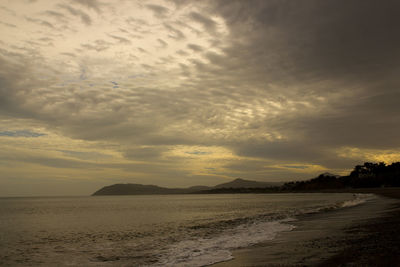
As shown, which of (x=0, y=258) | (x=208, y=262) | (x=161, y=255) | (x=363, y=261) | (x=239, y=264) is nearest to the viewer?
(x=363, y=261)

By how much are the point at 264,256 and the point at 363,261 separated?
4.16m

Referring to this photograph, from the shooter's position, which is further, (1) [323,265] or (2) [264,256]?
(2) [264,256]

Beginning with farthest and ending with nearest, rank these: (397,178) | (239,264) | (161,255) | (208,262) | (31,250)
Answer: (397,178), (31,250), (161,255), (208,262), (239,264)

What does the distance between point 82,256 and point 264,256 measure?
10.7 m

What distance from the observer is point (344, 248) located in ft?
44.0

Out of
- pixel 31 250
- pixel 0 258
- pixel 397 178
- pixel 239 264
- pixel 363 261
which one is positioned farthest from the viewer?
pixel 397 178

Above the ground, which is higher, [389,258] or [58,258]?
[389,258]

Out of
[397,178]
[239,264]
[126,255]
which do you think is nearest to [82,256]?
[126,255]

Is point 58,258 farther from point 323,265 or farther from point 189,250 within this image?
point 323,265

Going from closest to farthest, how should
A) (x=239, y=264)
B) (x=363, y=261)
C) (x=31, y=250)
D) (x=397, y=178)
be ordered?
1. (x=363, y=261)
2. (x=239, y=264)
3. (x=31, y=250)
4. (x=397, y=178)

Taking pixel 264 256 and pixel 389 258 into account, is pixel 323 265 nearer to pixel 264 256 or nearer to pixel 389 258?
pixel 389 258

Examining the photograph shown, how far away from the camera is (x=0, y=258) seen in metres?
17.7

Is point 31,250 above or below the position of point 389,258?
below

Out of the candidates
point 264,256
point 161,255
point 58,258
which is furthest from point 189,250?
point 58,258
